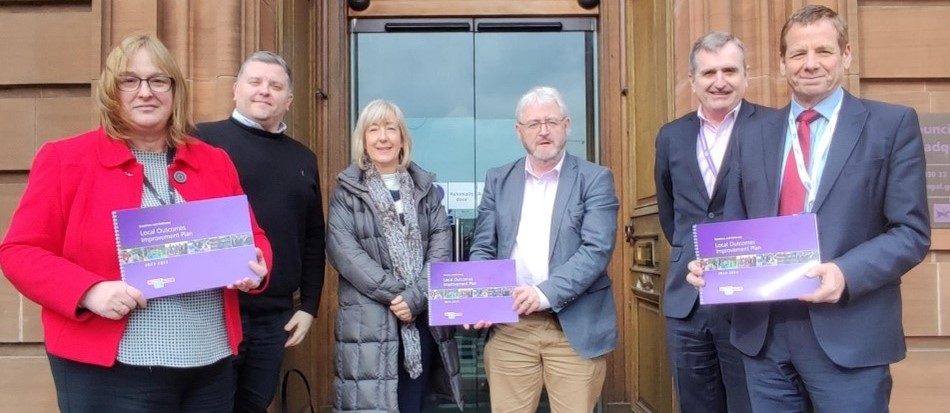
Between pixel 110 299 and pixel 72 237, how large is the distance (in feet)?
0.76

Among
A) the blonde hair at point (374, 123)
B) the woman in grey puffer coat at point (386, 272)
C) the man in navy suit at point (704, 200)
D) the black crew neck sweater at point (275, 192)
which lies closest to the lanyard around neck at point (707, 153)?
the man in navy suit at point (704, 200)

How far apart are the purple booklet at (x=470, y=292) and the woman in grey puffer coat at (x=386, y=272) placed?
172 mm

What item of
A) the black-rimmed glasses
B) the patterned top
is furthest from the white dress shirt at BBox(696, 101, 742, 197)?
the black-rimmed glasses

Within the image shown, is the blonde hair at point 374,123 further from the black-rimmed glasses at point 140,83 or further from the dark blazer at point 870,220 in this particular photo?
the dark blazer at point 870,220

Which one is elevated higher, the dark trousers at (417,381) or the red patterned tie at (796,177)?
the red patterned tie at (796,177)

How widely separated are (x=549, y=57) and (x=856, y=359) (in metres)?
3.61

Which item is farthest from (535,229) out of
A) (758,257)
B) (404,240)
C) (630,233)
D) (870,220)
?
(630,233)

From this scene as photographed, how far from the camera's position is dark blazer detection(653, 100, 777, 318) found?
2736 mm

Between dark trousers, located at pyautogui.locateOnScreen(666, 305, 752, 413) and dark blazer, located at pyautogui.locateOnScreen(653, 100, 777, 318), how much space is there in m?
0.07

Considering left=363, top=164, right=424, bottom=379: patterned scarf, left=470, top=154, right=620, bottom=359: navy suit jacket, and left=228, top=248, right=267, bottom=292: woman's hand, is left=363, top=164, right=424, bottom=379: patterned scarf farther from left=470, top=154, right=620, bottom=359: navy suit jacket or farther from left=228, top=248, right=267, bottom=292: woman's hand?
left=228, top=248, right=267, bottom=292: woman's hand

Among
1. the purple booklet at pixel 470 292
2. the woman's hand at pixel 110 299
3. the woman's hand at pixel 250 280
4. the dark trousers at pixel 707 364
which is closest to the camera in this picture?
the woman's hand at pixel 110 299

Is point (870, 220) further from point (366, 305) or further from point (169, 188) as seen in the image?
point (169, 188)

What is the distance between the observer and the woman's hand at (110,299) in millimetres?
1950

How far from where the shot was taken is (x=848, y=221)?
2059 millimetres
